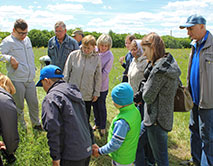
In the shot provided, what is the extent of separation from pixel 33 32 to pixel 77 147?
4043 centimetres

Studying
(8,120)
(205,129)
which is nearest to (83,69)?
(8,120)

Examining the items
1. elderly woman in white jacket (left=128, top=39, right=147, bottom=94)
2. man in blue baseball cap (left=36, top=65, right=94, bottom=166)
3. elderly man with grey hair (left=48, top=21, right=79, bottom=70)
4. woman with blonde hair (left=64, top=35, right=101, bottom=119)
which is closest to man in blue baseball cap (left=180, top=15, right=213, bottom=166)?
elderly woman in white jacket (left=128, top=39, right=147, bottom=94)

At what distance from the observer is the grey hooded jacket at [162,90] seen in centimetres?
231

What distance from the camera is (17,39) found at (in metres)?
3.98

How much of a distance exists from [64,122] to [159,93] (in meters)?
1.11

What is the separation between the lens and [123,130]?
2.29 m

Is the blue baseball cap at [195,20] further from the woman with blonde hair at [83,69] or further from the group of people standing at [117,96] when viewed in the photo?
the woman with blonde hair at [83,69]

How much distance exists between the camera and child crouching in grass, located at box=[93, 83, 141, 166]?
2297mm

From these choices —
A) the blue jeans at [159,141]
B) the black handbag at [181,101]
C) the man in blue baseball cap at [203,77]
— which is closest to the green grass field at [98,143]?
the man in blue baseball cap at [203,77]

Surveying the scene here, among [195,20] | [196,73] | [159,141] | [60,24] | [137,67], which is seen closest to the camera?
[159,141]

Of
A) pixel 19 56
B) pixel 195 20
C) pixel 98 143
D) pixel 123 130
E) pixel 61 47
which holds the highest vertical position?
pixel 195 20

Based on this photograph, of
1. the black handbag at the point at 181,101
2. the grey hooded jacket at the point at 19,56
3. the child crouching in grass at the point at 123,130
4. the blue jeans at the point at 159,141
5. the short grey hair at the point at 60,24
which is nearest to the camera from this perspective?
the child crouching in grass at the point at 123,130

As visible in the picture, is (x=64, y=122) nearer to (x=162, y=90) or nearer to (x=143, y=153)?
(x=162, y=90)

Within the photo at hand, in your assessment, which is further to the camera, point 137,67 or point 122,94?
point 137,67
